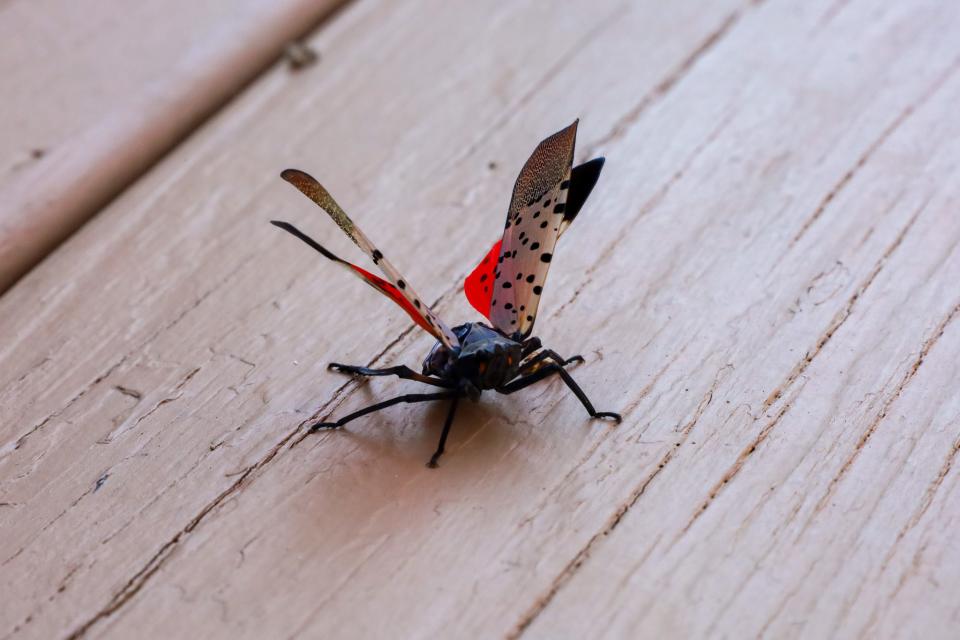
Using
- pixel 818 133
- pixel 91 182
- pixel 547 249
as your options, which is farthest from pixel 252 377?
pixel 818 133

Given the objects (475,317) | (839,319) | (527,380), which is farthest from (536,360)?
(839,319)

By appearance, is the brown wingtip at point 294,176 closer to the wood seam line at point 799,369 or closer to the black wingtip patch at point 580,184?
the black wingtip patch at point 580,184

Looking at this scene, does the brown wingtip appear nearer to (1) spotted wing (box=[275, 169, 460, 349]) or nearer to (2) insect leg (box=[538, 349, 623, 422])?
(1) spotted wing (box=[275, 169, 460, 349])

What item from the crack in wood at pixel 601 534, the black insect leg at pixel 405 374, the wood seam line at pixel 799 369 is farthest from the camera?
the black insect leg at pixel 405 374

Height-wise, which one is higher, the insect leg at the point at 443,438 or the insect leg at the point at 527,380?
the insect leg at the point at 443,438

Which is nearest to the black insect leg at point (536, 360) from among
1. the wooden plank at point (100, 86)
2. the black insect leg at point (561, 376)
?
the black insect leg at point (561, 376)

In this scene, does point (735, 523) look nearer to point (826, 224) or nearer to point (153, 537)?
point (826, 224)

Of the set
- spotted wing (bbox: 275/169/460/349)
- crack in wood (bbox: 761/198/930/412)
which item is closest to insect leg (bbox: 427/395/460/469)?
spotted wing (bbox: 275/169/460/349)

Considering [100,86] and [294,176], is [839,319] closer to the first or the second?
[294,176]
